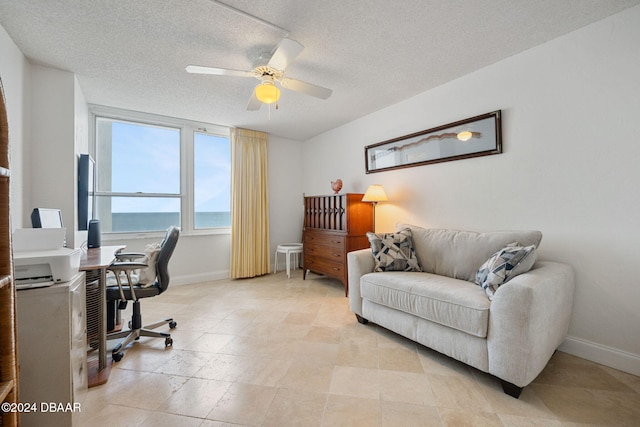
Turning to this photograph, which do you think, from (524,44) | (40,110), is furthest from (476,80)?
(40,110)

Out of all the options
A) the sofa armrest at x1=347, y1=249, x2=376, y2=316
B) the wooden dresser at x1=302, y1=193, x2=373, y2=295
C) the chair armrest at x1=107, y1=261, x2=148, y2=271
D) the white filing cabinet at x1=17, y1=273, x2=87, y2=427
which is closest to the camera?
the white filing cabinet at x1=17, y1=273, x2=87, y2=427

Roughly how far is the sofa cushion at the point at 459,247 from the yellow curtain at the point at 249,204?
2627 millimetres

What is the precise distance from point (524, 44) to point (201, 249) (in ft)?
14.7

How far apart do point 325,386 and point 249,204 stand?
3169 mm

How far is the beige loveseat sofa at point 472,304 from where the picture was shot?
57.2 inches

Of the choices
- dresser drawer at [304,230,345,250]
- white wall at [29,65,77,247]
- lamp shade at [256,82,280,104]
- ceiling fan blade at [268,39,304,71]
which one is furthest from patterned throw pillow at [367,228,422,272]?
white wall at [29,65,77,247]

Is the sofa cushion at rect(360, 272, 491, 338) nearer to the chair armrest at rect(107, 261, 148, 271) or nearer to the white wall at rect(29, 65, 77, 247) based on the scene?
the chair armrest at rect(107, 261, 148, 271)

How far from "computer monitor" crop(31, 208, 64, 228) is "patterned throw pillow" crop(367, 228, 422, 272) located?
8.70ft

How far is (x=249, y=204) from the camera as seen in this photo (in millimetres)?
4250

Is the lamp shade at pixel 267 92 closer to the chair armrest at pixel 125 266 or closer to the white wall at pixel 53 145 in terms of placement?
the chair armrest at pixel 125 266

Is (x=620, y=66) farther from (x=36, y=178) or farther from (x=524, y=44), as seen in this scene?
(x=36, y=178)

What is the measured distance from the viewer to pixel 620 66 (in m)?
1.77

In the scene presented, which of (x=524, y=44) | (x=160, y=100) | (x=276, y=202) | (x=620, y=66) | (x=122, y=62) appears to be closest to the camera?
(x=620, y=66)

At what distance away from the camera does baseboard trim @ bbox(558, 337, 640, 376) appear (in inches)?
67.1
